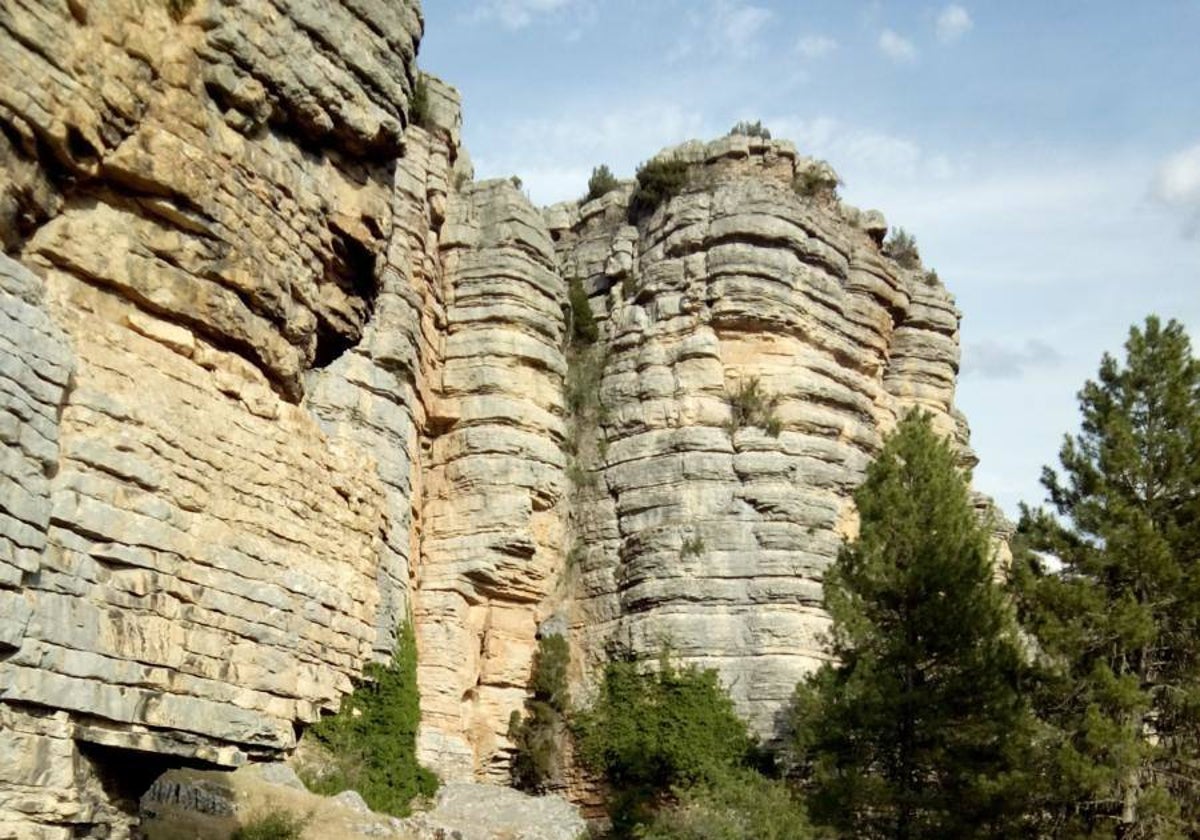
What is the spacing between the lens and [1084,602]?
1638 centimetres

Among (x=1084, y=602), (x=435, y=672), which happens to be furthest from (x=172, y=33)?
(x=435, y=672)

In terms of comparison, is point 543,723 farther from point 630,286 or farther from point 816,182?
point 816,182

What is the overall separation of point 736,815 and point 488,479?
348 inches

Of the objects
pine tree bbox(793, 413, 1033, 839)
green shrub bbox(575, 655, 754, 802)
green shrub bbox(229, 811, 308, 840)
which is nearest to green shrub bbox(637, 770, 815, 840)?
pine tree bbox(793, 413, 1033, 839)

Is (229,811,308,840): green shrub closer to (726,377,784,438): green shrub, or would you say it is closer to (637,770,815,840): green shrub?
(637,770,815,840): green shrub

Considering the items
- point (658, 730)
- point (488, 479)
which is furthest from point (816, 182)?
point (658, 730)

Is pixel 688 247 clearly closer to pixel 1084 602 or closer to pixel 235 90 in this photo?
pixel 1084 602

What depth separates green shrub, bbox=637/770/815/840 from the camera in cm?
2002

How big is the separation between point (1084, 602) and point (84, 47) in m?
14.1

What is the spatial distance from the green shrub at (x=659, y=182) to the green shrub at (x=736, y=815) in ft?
45.7

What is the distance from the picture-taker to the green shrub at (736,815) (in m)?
20.0

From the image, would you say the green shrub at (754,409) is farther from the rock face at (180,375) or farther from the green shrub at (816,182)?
the rock face at (180,375)

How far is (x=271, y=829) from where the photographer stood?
1432 cm

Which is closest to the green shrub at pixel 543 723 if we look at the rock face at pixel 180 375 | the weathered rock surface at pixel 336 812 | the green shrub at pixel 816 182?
the weathered rock surface at pixel 336 812
